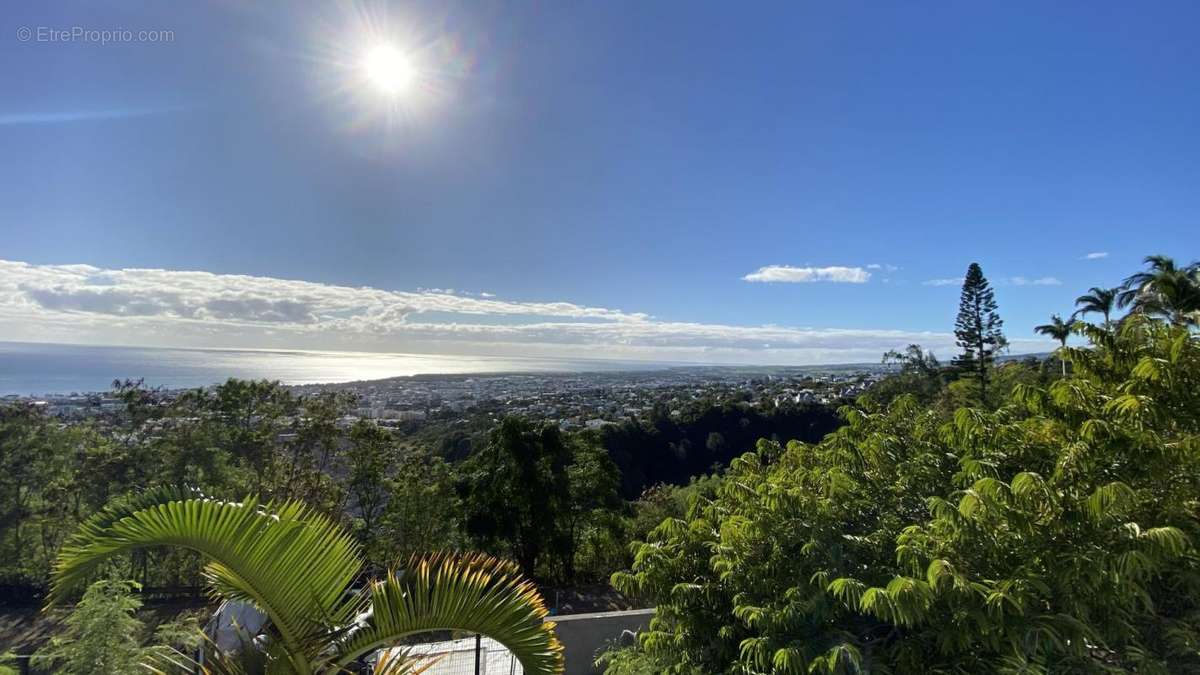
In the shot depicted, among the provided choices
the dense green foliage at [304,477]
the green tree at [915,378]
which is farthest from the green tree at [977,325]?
the dense green foliage at [304,477]

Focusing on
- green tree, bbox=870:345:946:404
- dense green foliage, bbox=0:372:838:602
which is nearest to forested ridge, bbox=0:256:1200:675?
dense green foliage, bbox=0:372:838:602

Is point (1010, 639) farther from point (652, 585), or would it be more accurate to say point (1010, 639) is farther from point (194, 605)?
point (194, 605)

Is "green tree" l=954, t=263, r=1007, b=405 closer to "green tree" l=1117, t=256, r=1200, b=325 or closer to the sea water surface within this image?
"green tree" l=1117, t=256, r=1200, b=325

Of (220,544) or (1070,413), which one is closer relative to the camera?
(220,544)

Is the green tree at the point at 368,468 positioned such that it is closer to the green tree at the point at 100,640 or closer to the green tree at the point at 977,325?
the green tree at the point at 100,640

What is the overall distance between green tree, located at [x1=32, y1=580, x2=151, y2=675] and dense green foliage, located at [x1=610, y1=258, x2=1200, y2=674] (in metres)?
3.12

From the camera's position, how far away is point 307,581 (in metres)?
1.49

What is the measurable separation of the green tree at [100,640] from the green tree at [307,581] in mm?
1793

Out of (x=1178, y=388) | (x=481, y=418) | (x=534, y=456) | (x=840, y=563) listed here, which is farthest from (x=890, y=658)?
(x=481, y=418)

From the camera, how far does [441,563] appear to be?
1.72m

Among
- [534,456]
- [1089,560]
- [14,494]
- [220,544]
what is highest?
[220,544]

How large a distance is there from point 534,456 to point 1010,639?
9.94 meters

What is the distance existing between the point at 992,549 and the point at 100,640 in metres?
4.91

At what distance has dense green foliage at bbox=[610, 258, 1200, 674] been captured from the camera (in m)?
2.68
